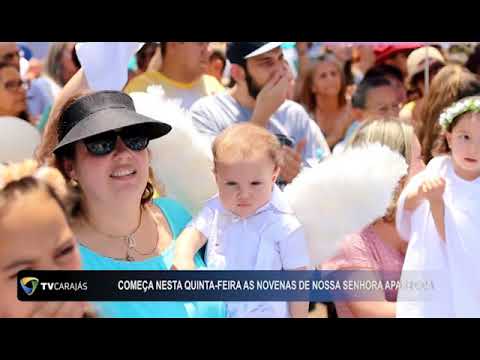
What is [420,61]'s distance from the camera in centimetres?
369

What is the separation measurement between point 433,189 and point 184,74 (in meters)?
1.26

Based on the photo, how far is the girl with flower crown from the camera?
3.62m

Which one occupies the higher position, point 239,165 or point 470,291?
point 239,165

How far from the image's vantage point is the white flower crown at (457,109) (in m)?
3.62

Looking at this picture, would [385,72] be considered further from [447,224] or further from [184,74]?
[184,74]

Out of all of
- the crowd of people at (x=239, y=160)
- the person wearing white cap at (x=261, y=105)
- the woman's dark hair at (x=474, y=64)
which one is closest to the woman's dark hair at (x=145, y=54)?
the crowd of people at (x=239, y=160)

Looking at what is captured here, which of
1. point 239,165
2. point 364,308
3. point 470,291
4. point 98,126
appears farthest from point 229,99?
point 470,291

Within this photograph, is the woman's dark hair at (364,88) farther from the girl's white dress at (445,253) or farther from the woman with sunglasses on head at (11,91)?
the woman with sunglasses on head at (11,91)

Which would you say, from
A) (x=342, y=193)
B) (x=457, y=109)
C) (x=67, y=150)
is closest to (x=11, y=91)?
(x=67, y=150)

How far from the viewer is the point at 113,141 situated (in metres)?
3.52

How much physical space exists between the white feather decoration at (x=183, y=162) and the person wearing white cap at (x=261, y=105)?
0.08m
